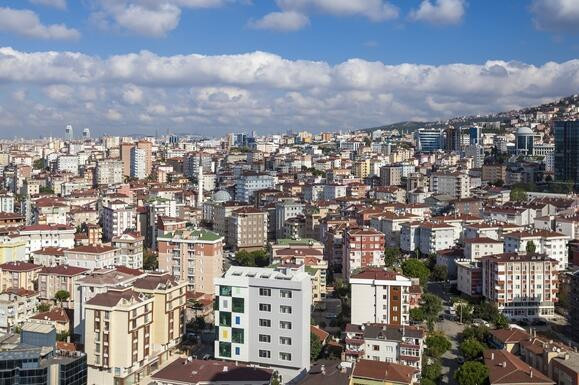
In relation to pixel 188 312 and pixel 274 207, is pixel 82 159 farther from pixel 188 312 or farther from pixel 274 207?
pixel 188 312

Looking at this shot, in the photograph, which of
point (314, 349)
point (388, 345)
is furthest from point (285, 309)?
point (388, 345)

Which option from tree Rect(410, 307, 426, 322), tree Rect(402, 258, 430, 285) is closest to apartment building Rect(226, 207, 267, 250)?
tree Rect(402, 258, 430, 285)

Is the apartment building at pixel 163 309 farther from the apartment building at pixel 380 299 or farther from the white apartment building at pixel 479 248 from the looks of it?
the white apartment building at pixel 479 248

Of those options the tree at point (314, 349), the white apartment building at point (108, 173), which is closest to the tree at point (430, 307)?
the tree at point (314, 349)

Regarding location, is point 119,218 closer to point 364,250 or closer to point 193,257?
point 193,257

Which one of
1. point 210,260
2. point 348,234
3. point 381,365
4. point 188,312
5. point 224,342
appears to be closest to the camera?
point 381,365

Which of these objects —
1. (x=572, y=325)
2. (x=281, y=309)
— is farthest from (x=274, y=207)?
(x=281, y=309)
